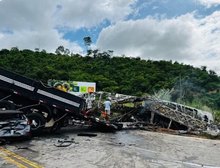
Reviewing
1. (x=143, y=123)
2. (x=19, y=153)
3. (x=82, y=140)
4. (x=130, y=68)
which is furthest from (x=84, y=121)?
(x=130, y=68)

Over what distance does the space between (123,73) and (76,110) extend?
43350 mm

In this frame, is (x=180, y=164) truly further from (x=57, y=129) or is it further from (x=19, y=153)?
(x=57, y=129)

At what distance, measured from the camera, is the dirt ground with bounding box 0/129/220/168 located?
8.81m

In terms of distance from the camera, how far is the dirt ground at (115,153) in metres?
8.81

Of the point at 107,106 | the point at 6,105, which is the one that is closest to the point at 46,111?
the point at 6,105

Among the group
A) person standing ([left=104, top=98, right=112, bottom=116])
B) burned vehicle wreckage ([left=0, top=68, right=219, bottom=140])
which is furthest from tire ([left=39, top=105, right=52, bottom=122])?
person standing ([left=104, top=98, right=112, bottom=116])

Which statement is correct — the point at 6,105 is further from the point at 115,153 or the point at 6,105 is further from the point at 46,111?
the point at 115,153

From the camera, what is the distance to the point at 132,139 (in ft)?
44.9

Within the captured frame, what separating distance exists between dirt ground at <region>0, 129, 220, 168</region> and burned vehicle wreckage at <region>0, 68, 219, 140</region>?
1074mm

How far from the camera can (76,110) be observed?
14367 millimetres

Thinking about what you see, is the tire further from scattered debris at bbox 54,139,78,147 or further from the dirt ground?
scattered debris at bbox 54,139,78,147

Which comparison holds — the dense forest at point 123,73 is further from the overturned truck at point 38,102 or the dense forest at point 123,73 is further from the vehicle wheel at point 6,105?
the vehicle wheel at point 6,105

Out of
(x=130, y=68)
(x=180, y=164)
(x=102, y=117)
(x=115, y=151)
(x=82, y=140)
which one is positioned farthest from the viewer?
(x=130, y=68)

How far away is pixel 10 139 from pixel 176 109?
10.7 m
